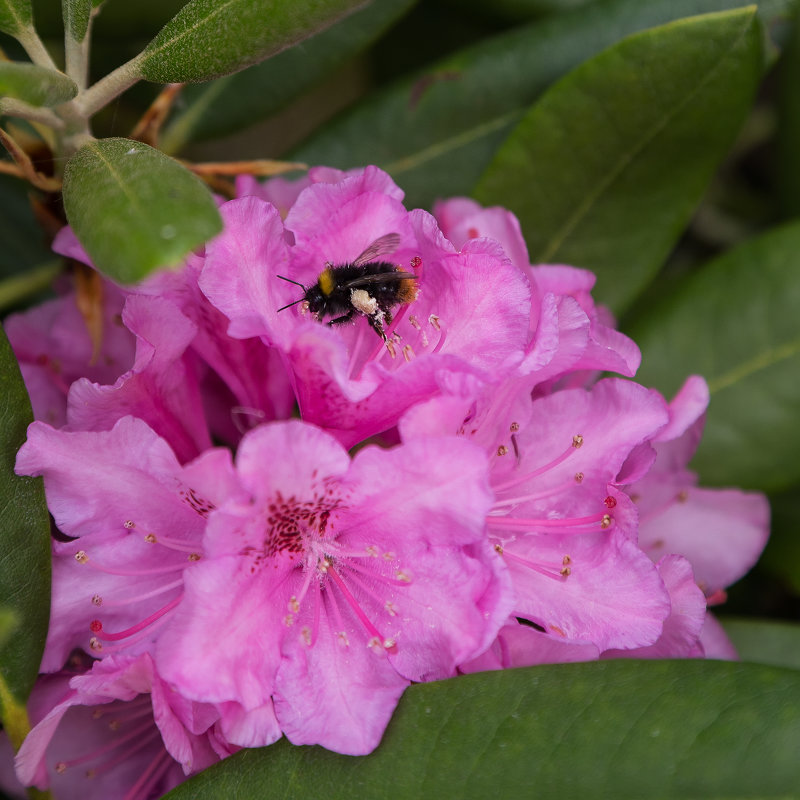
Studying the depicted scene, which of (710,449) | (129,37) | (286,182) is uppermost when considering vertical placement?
(129,37)

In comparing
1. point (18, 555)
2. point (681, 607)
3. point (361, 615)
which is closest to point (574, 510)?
point (681, 607)

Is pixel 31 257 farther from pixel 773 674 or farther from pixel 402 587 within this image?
pixel 773 674

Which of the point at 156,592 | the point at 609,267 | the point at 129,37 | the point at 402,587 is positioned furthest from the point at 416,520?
the point at 129,37

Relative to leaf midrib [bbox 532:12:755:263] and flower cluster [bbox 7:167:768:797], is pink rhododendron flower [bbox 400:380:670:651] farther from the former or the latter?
leaf midrib [bbox 532:12:755:263]

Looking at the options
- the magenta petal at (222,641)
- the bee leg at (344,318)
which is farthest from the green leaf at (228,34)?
the magenta petal at (222,641)

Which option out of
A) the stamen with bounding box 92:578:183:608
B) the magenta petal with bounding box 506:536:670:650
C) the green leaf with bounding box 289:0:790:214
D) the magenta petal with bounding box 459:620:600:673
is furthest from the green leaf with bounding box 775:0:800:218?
the stamen with bounding box 92:578:183:608

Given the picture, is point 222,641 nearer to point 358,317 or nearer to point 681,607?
point 358,317
